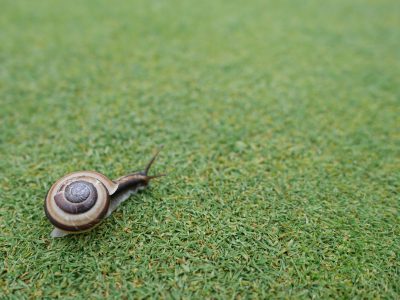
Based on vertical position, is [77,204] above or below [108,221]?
above

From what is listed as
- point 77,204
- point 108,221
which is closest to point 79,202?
point 77,204

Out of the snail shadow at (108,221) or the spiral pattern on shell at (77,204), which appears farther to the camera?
the snail shadow at (108,221)

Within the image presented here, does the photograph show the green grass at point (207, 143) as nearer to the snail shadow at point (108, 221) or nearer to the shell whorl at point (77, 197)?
the snail shadow at point (108, 221)

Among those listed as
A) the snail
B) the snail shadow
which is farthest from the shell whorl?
the snail shadow

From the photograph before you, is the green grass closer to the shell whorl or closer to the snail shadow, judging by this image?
the snail shadow

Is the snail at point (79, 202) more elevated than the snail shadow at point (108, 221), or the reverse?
the snail at point (79, 202)

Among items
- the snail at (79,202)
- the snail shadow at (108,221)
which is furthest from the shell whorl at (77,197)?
the snail shadow at (108,221)

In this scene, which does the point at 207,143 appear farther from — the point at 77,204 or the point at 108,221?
the point at 77,204

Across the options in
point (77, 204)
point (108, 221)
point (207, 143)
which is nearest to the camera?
point (77, 204)

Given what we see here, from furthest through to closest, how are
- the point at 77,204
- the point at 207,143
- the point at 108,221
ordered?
1. the point at 207,143
2. the point at 108,221
3. the point at 77,204
